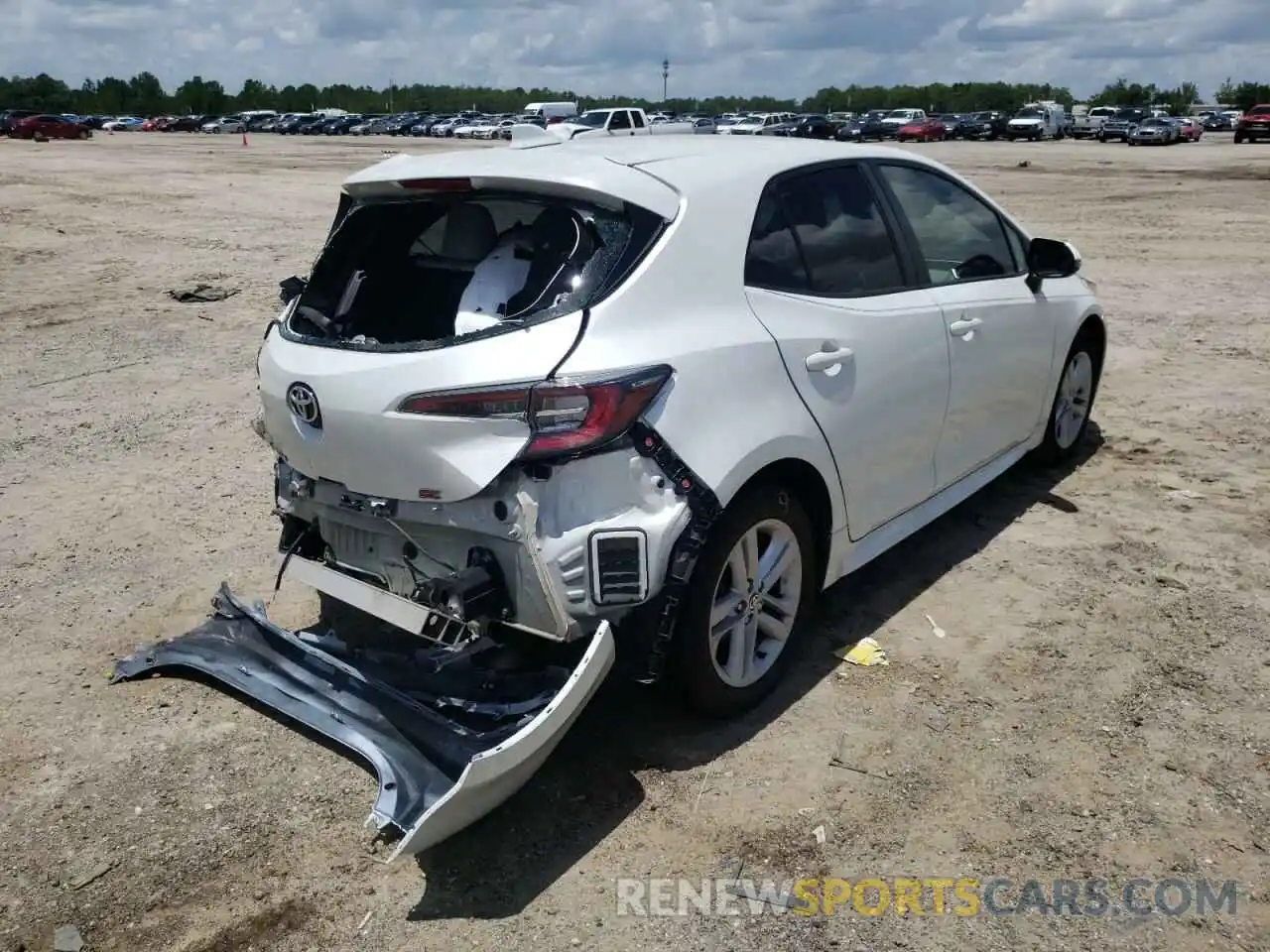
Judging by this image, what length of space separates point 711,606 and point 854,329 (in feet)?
4.01

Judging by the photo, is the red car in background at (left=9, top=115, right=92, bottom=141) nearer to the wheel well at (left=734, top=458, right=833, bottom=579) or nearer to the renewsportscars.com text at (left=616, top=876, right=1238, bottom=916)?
the wheel well at (left=734, top=458, right=833, bottom=579)

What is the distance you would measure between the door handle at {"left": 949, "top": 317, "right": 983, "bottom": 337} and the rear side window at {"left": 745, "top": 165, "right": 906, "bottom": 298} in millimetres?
348

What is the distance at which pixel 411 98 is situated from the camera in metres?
128

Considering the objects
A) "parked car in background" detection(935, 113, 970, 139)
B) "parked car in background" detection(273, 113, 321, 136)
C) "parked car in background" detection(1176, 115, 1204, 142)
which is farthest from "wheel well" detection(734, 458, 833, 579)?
"parked car in background" detection(273, 113, 321, 136)

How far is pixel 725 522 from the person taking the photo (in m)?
3.40

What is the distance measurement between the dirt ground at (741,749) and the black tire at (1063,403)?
0.52 ft

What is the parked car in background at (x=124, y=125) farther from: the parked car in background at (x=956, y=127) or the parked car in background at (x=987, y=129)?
the parked car in background at (x=987, y=129)

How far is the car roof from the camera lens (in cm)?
343

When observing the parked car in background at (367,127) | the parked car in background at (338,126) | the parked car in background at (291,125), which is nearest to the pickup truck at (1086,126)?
the parked car in background at (367,127)

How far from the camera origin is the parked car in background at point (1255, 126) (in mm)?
47500

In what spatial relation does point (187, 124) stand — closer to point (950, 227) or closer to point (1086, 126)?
point (1086, 126)

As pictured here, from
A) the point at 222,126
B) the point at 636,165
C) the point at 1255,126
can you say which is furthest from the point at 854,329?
the point at 222,126

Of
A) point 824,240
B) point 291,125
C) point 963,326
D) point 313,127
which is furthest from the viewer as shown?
point 291,125

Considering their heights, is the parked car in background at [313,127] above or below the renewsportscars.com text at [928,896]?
above
